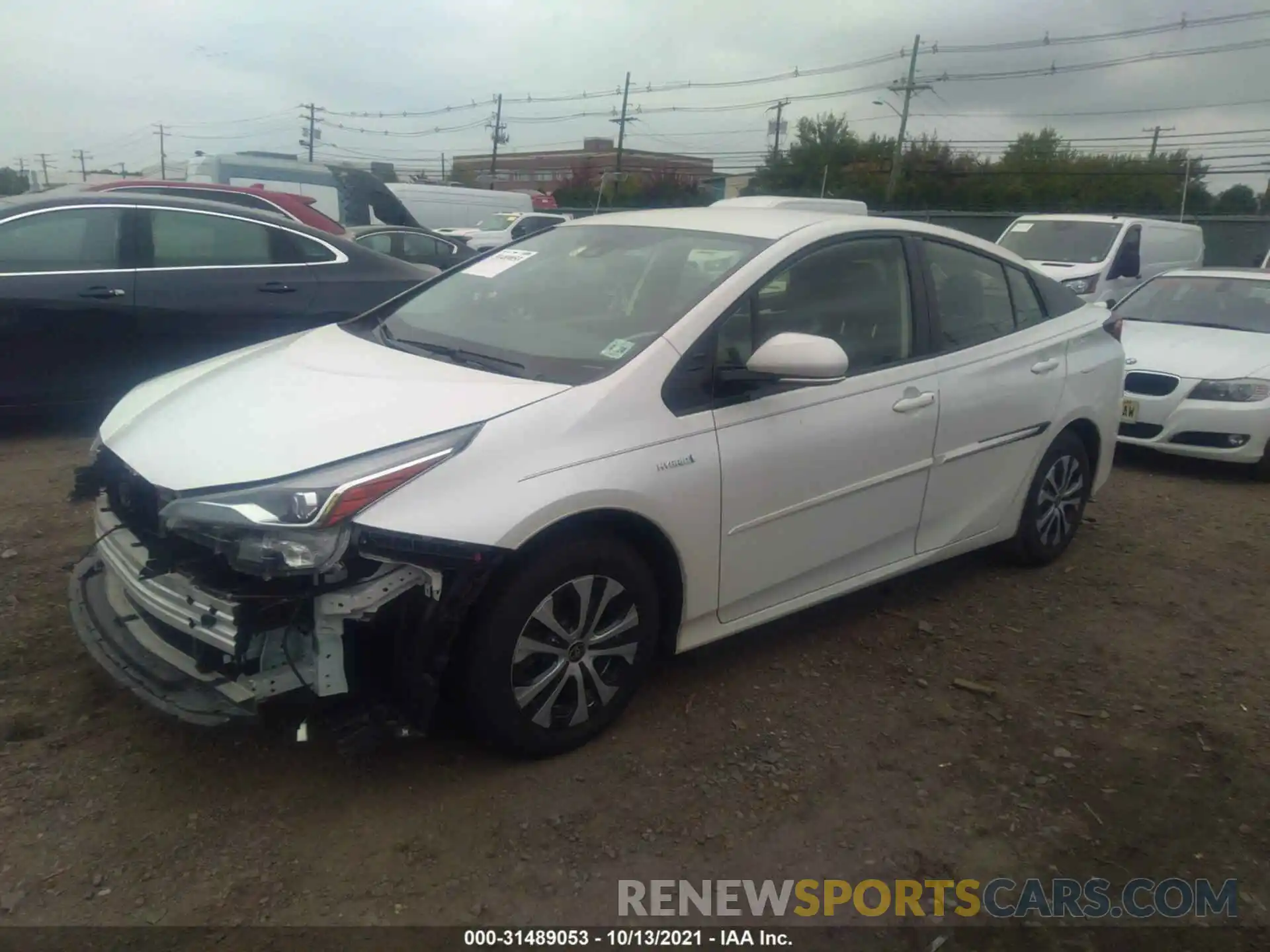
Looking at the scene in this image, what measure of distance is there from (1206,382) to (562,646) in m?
5.92

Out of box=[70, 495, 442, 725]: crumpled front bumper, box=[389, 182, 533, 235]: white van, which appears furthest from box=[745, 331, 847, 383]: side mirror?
box=[389, 182, 533, 235]: white van

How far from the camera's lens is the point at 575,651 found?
3.03 metres

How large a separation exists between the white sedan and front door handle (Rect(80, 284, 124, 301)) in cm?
626

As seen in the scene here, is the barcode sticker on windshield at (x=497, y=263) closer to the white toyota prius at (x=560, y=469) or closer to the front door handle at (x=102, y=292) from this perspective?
the white toyota prius at (x=560, y=469)

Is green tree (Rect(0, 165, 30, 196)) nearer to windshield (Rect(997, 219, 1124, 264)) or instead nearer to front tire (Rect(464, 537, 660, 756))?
windshield (Rect(997, 219, 1124, 264))

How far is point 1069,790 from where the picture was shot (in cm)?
319

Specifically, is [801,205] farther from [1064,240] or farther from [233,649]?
[1064,240]

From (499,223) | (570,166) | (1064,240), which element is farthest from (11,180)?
(1064,240)

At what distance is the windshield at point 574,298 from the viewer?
334 centimetres

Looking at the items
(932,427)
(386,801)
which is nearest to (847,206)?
(932,427)

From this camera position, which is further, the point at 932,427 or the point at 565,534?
the point at 932,427

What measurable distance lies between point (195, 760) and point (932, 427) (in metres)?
2.84

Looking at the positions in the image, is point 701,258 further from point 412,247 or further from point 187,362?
point 412,247

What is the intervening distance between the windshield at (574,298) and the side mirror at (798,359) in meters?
0.32
